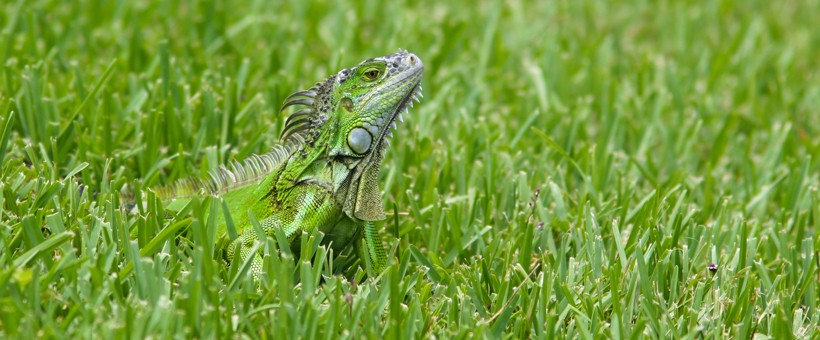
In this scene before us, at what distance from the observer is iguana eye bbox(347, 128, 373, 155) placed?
3.69 metres

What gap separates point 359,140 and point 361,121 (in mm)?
71

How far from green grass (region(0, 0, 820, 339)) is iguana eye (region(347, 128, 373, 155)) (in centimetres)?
40

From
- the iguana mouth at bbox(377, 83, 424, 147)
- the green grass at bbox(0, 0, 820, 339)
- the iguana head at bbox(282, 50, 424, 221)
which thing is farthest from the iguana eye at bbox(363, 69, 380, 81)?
the green grass at bbox(0, 0, 820, 339)

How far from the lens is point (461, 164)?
4.89 m

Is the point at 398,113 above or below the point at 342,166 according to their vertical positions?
above

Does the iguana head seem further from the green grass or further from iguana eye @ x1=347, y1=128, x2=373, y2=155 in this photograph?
the green grass

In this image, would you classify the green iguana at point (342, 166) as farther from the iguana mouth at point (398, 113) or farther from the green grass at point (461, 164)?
the green grass at point (461, 164)

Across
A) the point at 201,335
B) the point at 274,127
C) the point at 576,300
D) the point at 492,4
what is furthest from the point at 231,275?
the point at 492,4

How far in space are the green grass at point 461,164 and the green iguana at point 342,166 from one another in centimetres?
14

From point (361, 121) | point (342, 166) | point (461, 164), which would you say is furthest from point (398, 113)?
point (461, 164)

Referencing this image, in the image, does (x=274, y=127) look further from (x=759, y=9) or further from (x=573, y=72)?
(x=759, y=9)

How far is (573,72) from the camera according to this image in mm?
6754

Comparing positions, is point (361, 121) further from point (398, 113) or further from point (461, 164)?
point (461, 164)

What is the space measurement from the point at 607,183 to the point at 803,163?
108cm
